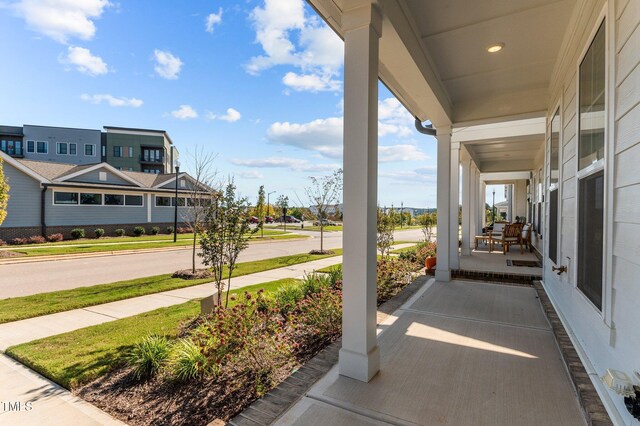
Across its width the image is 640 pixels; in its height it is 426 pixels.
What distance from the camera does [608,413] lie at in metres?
1.89

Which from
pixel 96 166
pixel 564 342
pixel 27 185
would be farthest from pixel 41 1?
pixel 96 166

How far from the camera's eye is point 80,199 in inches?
719

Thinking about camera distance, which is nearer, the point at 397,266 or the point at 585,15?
the point at 585,15

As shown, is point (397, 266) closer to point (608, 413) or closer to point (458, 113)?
point (458, 113)

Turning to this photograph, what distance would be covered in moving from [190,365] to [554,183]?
5089mm

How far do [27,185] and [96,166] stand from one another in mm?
3778

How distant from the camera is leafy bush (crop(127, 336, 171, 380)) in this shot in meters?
3.10

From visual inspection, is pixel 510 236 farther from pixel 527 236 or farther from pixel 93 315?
pixel 93 315

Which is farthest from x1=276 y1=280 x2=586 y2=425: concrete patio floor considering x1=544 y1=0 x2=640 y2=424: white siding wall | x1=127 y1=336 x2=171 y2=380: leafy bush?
x1=127 y1=336 x2=171 y2=380: leafy bush

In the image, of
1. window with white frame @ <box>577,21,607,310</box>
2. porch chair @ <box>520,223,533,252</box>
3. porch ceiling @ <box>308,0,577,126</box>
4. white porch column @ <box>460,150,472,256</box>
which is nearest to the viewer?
window with white frame @ <box>577,21,607,310</box>

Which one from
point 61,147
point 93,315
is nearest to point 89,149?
point 61,147

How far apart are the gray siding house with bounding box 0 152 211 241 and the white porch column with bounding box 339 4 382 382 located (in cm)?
1363

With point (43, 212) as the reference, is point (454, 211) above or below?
above

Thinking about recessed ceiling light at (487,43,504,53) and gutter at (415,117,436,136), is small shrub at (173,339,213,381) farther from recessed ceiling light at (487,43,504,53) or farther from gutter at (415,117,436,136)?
gutter at (415,117,436,136)
